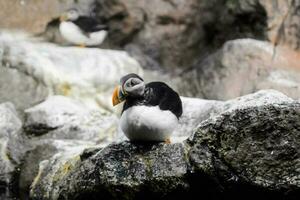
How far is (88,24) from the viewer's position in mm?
9188

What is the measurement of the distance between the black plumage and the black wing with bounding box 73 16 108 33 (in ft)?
13.6

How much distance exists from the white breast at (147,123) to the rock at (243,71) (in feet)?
10.4

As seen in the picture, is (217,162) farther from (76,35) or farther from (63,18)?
(63,18)

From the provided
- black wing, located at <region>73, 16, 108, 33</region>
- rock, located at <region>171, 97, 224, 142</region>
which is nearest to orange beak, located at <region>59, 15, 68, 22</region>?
black wing, located at <region>73, 16, 108, 33</region>

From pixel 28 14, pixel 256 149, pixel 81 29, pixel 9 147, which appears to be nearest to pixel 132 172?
pixel 256 149

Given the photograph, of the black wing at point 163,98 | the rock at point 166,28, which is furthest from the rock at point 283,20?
the black wing at point 163,98

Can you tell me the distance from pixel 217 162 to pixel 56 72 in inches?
151

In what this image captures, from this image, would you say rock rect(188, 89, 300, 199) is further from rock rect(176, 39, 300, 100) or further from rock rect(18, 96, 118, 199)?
rock rect(176, 39, 300, 100)

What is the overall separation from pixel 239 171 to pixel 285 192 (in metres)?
0.29

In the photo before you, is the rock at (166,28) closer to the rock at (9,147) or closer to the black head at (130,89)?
the rock at (9,147)

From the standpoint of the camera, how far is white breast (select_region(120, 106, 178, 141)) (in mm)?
4836

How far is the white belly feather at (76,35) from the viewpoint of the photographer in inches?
353

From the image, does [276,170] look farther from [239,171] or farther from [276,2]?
[276,2]

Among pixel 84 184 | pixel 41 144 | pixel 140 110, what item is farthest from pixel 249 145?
pixel 41 144
